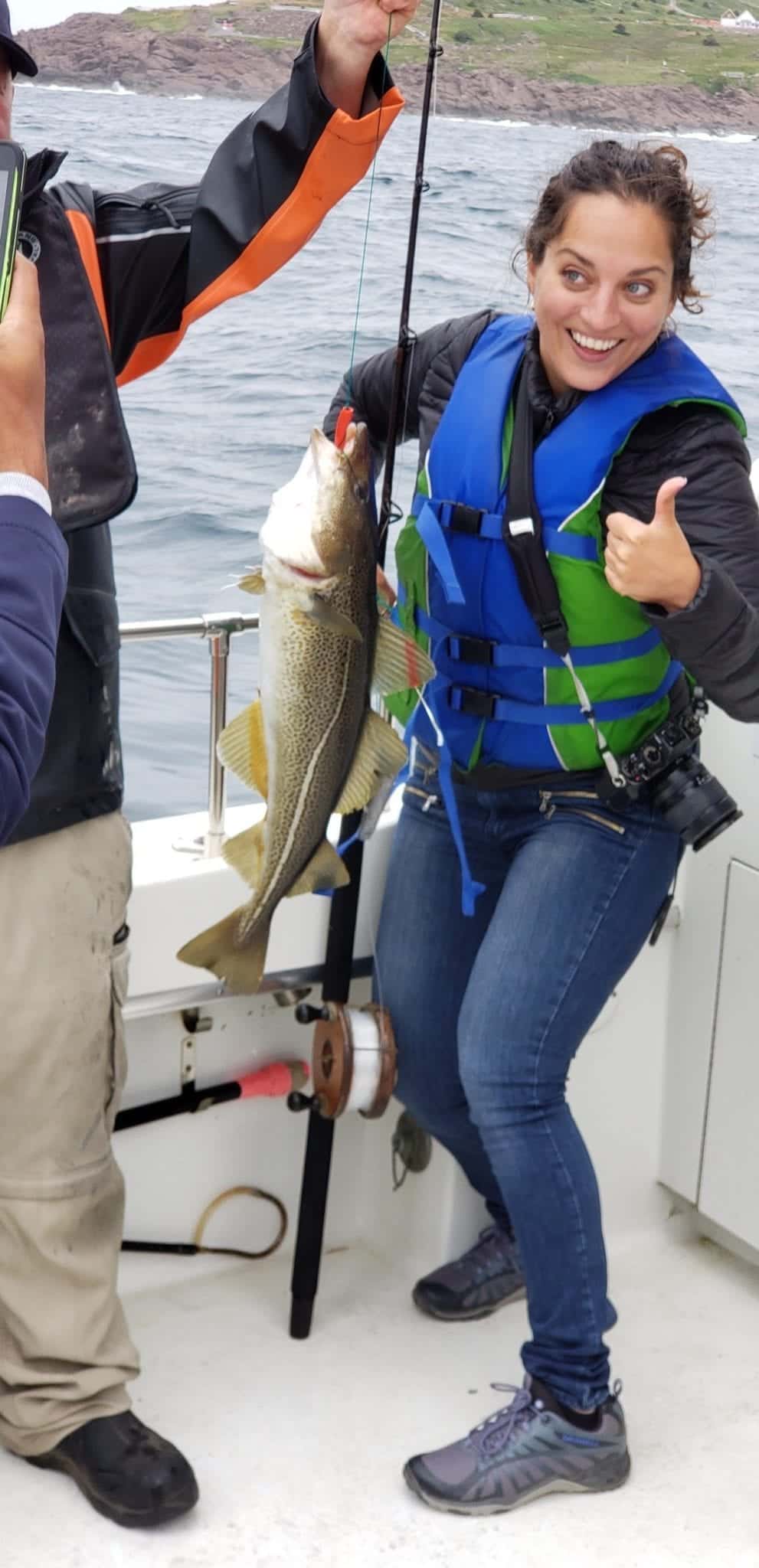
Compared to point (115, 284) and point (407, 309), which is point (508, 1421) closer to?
point (407, 309)

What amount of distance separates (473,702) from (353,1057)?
2.09 ft

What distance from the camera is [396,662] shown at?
221cm

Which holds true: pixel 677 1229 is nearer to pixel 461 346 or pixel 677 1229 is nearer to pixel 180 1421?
pixel 180 1421

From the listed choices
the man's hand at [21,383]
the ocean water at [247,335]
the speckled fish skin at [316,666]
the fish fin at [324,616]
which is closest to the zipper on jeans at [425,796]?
the speckled fish skin at [316,666]

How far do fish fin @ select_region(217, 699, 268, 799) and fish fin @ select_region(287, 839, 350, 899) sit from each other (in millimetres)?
124

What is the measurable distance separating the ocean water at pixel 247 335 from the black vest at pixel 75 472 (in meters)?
1.73

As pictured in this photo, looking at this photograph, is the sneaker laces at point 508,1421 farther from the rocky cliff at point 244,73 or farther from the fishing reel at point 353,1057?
the rocky cliff at point 244,73

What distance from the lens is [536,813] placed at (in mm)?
2570

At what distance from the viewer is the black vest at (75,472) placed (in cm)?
205

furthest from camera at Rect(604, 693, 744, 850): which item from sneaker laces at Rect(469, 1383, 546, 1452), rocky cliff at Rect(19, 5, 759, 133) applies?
rocky cliff at Rect(19, 5, 759, 133)

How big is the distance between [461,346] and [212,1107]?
1.43 meters

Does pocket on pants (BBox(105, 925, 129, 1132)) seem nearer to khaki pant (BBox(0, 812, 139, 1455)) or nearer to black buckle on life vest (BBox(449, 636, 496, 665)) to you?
khaki pant (BBox(0, 812, 139, 1455))

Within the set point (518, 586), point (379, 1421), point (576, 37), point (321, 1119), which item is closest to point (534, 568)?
point (518, 586)

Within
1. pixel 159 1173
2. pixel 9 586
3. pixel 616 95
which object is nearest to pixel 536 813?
pixel 159 1173
